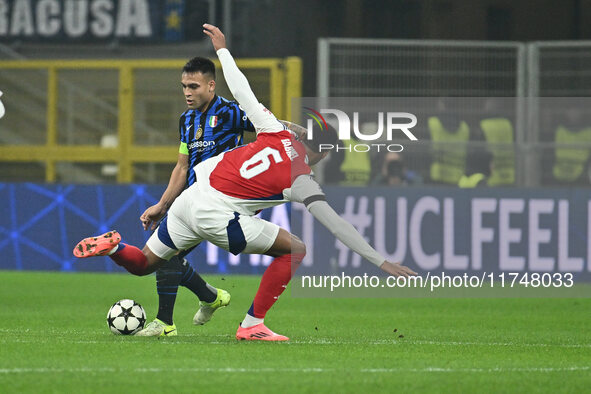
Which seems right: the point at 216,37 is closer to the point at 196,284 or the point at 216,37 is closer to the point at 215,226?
the point at 215,226

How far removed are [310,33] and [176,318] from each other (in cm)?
1370

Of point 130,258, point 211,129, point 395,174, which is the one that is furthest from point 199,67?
point 395,174

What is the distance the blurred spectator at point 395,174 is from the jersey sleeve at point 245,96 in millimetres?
7249

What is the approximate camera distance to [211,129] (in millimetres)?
8641

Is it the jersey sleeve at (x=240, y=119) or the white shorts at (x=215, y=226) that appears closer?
the white shorts at (x=215, y=226)

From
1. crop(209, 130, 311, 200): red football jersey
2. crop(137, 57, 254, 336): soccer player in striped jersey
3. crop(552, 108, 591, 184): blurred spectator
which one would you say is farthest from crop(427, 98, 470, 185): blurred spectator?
crop(209, 130, 311, 200): red football jersey

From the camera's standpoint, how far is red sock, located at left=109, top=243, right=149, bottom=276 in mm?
7973

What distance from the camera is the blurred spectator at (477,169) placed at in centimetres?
1494

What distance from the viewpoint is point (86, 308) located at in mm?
11227

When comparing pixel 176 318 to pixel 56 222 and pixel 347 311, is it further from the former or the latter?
pixel 56 222

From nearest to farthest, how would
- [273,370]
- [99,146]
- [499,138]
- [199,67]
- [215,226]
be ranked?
[273,370] < [215,226] < [199,67] < [499,138] < [99,146]

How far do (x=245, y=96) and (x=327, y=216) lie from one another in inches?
38.1

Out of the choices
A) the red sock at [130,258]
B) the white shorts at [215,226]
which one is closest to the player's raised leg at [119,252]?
the red sock at [130,258]

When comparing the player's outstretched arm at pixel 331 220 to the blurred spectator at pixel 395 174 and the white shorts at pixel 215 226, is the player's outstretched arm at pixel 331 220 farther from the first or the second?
the blurred spectator at pixel 395 174
